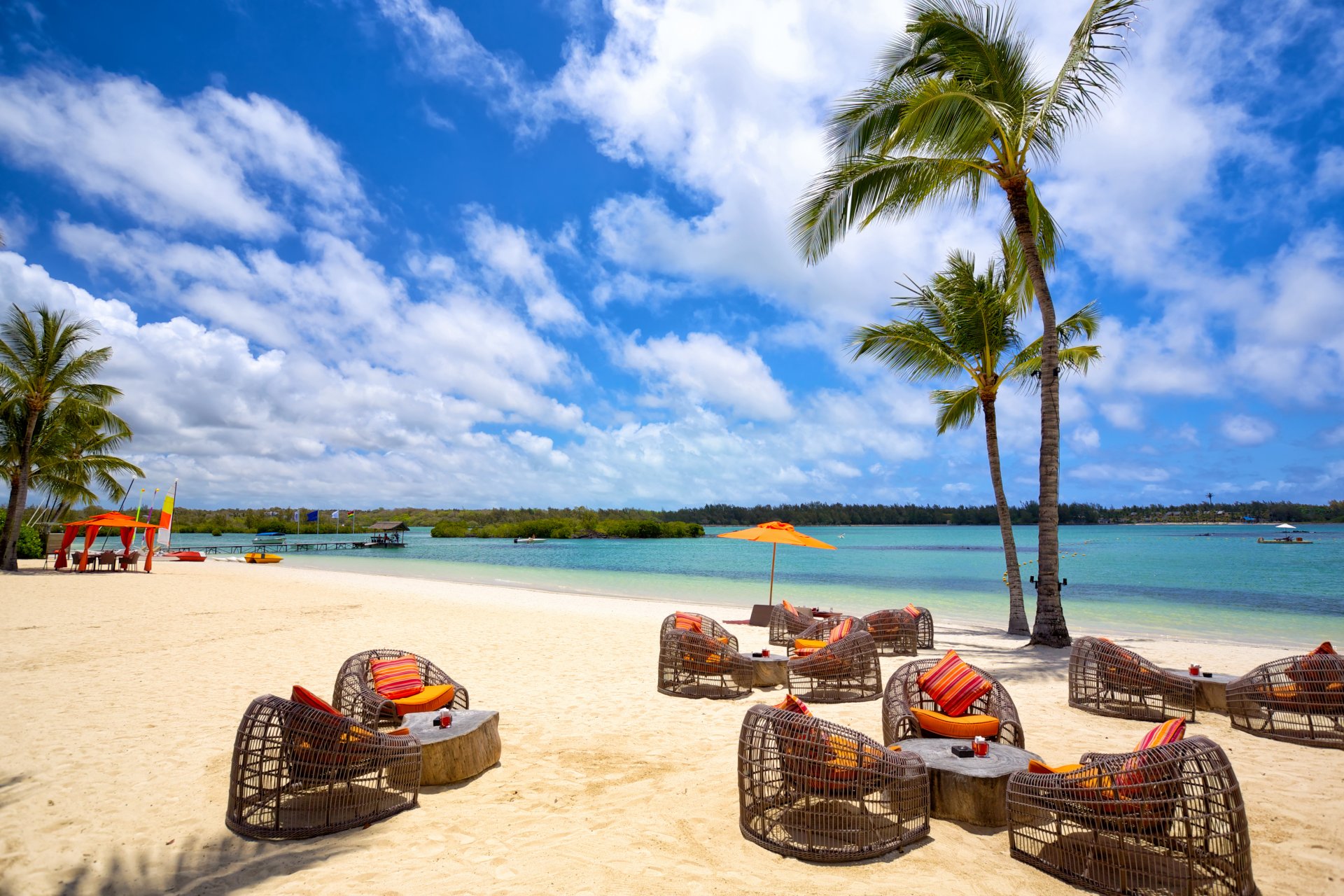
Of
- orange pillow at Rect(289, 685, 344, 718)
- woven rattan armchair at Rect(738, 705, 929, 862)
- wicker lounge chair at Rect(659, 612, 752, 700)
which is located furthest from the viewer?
wicker lounge chair at Rect(659, 612, 752, 700)

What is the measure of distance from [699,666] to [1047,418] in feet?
20.9

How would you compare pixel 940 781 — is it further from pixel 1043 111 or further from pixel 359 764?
pixel 1043 111

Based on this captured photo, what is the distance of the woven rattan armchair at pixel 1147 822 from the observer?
9.37 feet

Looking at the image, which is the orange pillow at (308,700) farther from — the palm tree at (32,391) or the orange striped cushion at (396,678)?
the palm tree at (32,391)

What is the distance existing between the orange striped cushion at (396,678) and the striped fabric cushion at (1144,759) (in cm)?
460

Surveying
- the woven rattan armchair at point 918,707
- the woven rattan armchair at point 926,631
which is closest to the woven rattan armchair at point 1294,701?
the woven rattan armchair at point 918,707

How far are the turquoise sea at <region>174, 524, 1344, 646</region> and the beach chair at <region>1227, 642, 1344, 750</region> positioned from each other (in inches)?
349

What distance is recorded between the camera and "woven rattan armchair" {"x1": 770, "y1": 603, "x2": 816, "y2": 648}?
32.3 feet

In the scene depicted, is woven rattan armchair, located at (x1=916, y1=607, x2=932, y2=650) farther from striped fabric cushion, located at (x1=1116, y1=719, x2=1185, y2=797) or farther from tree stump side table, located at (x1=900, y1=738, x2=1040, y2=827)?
striped fabric cushion, located at (x1=1116, y1=719, x2=1185, y2=797)

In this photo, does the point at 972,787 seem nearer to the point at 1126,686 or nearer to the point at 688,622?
the point at 1126,686

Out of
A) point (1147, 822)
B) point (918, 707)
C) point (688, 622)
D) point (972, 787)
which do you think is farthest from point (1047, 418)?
point (1147, 822)

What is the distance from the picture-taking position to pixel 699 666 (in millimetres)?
6922

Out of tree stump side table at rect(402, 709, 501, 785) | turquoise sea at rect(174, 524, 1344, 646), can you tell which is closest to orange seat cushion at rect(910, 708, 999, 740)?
tree stump side table at rect(402, 709, 501, 785)

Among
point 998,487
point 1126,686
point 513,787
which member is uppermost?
point 998,487
